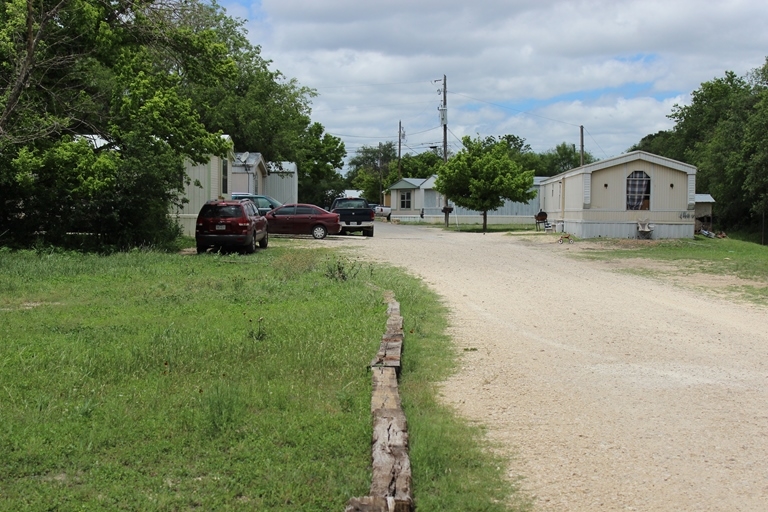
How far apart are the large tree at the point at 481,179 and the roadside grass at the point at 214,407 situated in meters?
29.0

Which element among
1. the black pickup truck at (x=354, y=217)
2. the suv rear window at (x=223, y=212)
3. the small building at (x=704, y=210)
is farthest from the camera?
the small building at (x=704, y=210)

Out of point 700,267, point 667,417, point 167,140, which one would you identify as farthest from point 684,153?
point 667,417

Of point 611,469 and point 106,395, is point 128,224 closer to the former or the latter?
point 106,395

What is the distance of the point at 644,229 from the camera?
31.0m

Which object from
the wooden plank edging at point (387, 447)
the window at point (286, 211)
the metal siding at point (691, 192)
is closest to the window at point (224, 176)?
the window at point (286, 211)

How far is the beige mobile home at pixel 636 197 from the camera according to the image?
3141 cm

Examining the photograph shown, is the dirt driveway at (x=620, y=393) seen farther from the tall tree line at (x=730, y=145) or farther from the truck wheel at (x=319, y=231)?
the tall tree line at (x=730, y=145)

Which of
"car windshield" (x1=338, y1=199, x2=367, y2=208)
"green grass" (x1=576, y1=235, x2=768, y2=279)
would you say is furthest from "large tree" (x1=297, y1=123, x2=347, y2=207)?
"green grass" (x1=576, y1=235, x2=768, y2=279)

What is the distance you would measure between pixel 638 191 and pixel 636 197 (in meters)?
0.25

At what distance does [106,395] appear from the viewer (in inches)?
246

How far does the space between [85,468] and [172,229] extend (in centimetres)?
2002

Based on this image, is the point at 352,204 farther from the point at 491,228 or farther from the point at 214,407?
the point at 214,407

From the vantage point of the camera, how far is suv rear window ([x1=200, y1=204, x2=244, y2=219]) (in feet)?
71.9

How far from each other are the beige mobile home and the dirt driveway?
17.5m
